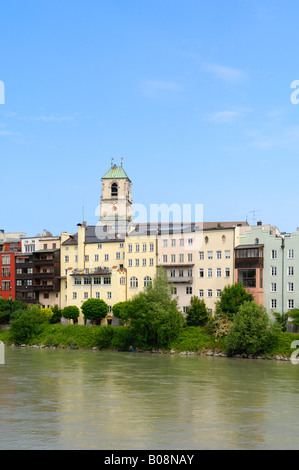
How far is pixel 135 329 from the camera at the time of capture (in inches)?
3238

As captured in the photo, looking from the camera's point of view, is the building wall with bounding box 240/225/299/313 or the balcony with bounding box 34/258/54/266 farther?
the balcony with bounding box 34/258/54/266

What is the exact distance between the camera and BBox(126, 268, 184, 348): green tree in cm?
8069

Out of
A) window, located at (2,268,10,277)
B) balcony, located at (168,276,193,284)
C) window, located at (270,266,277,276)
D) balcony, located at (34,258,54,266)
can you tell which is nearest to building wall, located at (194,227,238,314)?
balcony, located at (168,276,193,284)

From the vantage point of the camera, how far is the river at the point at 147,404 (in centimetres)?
3341

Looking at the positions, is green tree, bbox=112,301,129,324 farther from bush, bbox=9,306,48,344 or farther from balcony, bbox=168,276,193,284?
bush, bbox=9,306,48,344

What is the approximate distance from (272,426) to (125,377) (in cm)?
2135

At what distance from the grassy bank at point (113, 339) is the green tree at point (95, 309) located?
11.1 feet

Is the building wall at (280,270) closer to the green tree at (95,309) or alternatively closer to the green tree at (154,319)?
the green tree at (154,319)

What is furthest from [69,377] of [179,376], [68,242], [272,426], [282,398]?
[68,242]

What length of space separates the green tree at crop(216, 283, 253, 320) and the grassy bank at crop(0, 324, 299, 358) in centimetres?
351

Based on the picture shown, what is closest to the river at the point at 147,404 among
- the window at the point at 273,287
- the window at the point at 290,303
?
the window at the point at 290,303

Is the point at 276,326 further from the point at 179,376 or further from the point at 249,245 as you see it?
the point at 179,376

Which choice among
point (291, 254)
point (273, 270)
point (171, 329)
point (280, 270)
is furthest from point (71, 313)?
point (291, 254)
